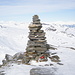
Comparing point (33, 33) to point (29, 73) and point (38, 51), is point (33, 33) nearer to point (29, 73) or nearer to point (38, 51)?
point (38, 51)

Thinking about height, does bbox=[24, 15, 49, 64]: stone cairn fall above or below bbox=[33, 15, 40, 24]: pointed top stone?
below

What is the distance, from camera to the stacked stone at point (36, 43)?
→ 27.5 meters

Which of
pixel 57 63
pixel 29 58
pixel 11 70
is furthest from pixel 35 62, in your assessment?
pixel 11 70

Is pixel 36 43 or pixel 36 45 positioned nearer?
pixel 36 45

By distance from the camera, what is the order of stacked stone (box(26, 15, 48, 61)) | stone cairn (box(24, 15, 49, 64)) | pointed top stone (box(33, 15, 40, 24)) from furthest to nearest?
1. pointed top stone (box(33, 15, 40, 24))
2. stacked stone (box(26, 15, 48, 61))
3. stone cairn (box(24, 15, 49, 64))

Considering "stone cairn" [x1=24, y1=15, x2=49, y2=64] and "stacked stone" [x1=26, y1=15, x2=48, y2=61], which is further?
Answer: "stacked stone" [x1=26, y1=15, x2=48, y2=61]

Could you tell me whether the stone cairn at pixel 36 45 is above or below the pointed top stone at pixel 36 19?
below

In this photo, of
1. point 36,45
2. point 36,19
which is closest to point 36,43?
point 36,45

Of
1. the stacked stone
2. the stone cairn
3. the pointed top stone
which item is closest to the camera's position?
the stone cairn

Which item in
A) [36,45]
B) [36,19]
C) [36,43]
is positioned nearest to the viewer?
[36,45]

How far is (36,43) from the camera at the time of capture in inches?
1102

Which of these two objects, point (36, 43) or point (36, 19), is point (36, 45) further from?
point (36, 19)

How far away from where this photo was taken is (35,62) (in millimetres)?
24922

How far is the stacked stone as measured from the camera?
27.5m
